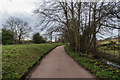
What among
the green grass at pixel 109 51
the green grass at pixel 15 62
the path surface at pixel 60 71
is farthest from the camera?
the green grass at pixel 109 51

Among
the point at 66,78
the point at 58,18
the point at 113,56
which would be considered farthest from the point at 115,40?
the point at 58,18

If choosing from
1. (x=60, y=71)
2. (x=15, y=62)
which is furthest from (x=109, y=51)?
(x=15, y=62)

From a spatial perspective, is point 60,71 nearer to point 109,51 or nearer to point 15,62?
point 15,62

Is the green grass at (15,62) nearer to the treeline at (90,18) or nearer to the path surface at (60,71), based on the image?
the path surface at (60,71)

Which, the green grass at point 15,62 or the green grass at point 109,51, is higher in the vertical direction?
the green grass at point 109,51

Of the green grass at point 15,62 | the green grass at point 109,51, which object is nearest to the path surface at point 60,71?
the green grass at point 15,62

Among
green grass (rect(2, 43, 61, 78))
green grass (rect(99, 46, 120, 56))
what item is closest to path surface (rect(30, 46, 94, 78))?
green grass (rect(2, 43, 61, 78))

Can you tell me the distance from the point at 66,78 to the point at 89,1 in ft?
25.5

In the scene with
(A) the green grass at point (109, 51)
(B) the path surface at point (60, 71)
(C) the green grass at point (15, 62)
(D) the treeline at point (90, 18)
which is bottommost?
(B) the path surface at point (60, 71)

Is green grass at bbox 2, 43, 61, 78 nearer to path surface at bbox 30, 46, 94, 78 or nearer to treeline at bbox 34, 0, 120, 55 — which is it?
path surface at bbox 30, 46, 94, 78

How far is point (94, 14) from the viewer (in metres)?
8.06

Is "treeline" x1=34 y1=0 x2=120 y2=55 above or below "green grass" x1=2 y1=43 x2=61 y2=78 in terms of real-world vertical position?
above

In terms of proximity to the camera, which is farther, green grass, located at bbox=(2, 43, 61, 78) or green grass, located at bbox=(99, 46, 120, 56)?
green grass, located at bbox=(99, 46, 120, 56)

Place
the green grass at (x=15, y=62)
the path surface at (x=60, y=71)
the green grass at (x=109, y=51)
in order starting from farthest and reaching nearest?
the green grass at (x=109, y=51), the path surface at (x=60, y=71), the green grass at (x=15, y=62)
